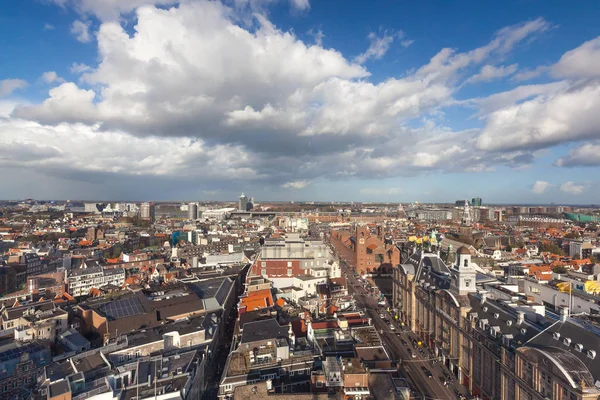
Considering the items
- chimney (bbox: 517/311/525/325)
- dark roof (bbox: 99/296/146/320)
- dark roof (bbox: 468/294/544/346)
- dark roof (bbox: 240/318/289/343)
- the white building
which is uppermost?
chimney (bbox: 517/311/525/325)

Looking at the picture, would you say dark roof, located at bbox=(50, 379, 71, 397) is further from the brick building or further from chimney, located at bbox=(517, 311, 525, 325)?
the brick building

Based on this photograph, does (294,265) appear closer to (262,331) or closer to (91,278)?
(262,331)

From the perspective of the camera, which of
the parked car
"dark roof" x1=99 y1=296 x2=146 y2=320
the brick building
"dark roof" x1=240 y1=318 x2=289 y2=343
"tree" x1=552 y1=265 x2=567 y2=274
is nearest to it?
"dark roof" x1=240 y1=318 x2=289 y2=343

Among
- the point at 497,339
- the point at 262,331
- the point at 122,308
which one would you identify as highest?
the point at 497,339

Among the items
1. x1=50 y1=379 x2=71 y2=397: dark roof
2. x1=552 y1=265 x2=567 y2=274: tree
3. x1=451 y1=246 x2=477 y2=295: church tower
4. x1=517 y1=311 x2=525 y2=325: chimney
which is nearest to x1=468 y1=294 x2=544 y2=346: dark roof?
x1=517 y1=311 x2=525 y2=325: chimney

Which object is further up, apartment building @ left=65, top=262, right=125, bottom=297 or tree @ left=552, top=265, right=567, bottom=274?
tree @ left=552, top=265, right=567, bottom=274

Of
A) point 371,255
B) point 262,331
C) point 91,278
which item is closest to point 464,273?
point 262,331

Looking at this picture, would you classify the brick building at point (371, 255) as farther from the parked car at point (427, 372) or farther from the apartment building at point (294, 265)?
the parked car at point (427, 372)
